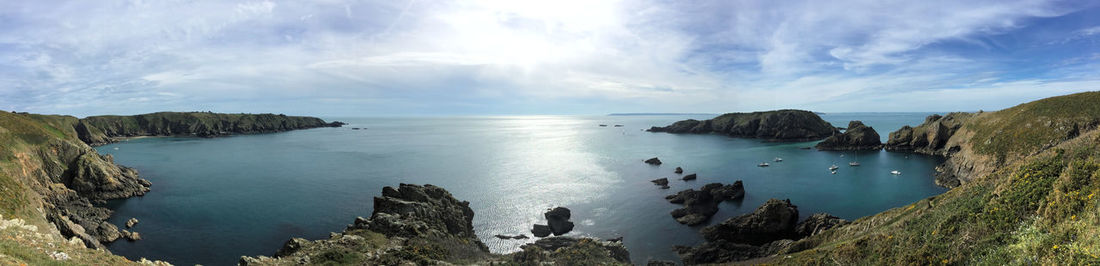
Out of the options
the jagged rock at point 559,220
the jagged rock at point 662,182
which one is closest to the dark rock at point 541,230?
the jagged rock at point 559,220

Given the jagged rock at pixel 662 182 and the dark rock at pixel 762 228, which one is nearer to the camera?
the dark rock at pixel 762 228

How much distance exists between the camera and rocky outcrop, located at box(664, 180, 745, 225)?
154 feet

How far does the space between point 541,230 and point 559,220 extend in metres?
3.53

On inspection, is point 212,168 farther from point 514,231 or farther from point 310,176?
point 514,231

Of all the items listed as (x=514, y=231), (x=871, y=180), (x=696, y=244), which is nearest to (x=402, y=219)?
(x=514, y=231)

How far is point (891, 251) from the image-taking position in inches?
714

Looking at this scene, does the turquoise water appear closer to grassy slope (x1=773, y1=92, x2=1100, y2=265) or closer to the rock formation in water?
the rock formation in water

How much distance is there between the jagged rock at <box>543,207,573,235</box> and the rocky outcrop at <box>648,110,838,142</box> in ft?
403

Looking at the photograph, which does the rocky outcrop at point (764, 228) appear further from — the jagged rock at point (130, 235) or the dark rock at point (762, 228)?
the jagged rock at point (130, 235)

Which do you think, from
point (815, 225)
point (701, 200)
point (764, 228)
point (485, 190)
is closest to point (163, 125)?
point (485, 190)

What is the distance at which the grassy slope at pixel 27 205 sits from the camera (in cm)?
1494

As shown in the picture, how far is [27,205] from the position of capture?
33656mm

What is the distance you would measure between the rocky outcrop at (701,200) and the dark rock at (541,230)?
1511 cm

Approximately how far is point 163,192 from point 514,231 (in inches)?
2256
